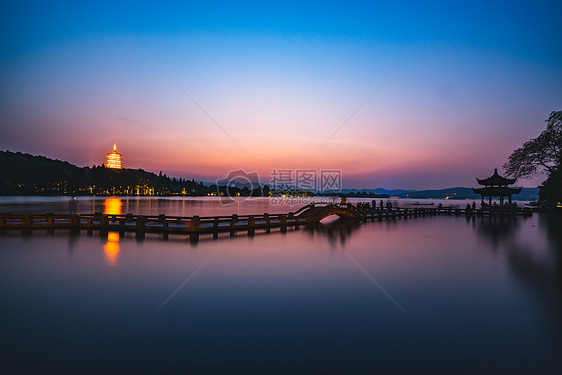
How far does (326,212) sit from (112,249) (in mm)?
22488

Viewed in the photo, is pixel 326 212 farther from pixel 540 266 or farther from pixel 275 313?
pixel 275 313

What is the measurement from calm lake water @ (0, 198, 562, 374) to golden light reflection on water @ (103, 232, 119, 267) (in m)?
0.16

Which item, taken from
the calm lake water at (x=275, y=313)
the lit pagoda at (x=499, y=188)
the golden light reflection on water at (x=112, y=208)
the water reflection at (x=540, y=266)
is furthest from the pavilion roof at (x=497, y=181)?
the golden light reflection on water at (x=112, y=208)

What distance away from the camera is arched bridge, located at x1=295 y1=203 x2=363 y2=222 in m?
33.0

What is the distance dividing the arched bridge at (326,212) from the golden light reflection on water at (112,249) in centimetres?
1752

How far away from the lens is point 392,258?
51.2ft

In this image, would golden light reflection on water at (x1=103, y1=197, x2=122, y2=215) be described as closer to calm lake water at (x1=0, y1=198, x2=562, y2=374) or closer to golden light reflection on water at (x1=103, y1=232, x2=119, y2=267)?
golden light reflection on water at (x1=103, y1=232, x2=119, y2=267)

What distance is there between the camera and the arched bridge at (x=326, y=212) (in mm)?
33028

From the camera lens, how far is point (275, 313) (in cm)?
795

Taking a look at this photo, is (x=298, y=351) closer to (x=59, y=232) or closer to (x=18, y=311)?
(x=18, y=311)

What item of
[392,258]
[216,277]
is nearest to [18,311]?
[216,277]

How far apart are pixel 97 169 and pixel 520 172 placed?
205120mm

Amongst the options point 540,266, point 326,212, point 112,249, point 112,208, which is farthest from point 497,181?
point 112,208

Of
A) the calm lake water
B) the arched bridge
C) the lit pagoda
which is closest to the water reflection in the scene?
the calm lake water
